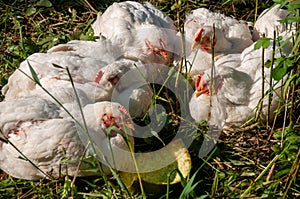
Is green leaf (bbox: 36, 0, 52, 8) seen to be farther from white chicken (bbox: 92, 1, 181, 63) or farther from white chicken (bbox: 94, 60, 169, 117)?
white chicken (bbox: 94, 60, 169, 117)

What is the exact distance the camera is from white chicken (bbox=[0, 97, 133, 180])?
2.48 meters

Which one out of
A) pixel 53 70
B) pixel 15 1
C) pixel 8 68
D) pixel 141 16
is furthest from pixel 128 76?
pixel 15 1

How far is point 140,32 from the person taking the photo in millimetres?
3338

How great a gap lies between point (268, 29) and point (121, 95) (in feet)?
3.47

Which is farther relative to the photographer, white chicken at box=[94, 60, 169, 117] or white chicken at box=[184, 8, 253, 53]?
white chicken at box=[184, 8, 253, 53]

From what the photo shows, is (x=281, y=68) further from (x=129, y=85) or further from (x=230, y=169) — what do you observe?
(x=129, y=85)

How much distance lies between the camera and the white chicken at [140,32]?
10.7 feet

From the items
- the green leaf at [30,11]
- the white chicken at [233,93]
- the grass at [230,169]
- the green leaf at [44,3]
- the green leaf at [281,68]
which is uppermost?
the green leaf at [281,68]

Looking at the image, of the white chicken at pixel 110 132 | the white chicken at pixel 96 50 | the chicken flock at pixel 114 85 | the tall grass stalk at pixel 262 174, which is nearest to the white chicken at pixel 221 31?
the chicken flock at pixel 114 85

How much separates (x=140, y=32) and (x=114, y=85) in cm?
55

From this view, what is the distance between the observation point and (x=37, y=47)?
3662 mm

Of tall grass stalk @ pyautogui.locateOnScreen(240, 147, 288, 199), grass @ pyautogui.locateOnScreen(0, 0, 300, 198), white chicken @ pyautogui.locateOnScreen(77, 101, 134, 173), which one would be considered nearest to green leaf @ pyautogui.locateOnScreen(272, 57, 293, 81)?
grass @ pyautogui.locateOnScreen(0, 0, 300, 198)

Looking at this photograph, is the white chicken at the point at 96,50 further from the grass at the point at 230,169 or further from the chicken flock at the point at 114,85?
the grass at the point at 230,169

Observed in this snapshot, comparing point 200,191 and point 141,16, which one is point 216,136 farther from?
point 141,16
